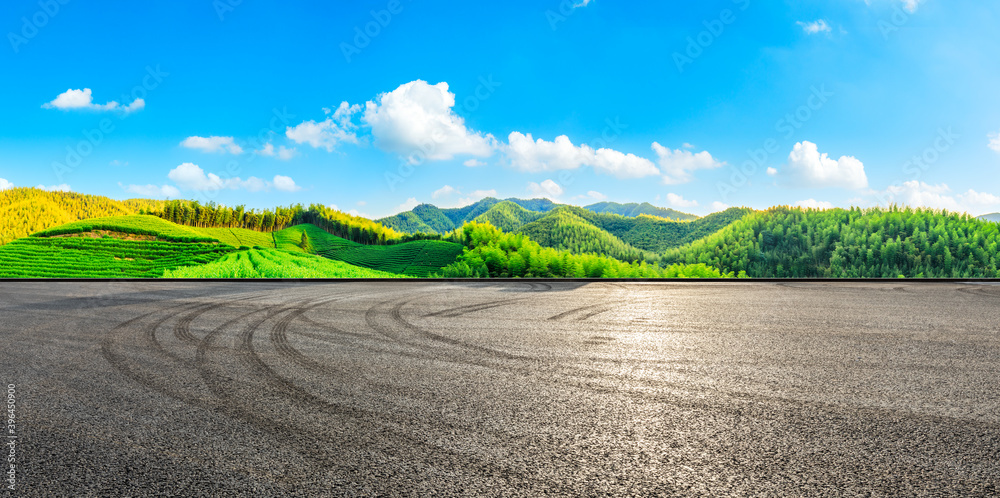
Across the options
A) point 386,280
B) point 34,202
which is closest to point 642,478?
point 386,280

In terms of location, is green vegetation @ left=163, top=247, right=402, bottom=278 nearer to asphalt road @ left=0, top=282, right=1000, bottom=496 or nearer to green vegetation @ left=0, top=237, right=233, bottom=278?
green vegetation @ left=0, top=237, right=233, bottom=278

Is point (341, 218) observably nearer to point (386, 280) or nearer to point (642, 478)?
point (386, 280)

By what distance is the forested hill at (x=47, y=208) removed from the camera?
76.0m

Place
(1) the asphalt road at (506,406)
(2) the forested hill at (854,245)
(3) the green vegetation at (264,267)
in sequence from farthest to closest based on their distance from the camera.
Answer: (2) the forested hill at (854,245) < (3) the green vegetation at (264,267) < (1) the asphalt road at (506,406)

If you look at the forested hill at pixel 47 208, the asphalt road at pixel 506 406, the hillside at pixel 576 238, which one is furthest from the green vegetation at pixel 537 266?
the forested hill at pixel 47 208

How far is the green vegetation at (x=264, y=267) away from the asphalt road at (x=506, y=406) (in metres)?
27.2

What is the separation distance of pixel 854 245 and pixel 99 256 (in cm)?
9569

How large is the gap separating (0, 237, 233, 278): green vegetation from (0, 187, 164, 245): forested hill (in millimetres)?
33761

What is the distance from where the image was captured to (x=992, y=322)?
7746mm

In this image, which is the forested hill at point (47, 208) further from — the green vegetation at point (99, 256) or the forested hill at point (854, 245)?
the forested hill at point (854, 245)

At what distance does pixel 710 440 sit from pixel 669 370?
180cm

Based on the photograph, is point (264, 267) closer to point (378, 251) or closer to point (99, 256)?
point (99, 256)

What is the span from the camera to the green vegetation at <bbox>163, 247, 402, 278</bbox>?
34.3 meters

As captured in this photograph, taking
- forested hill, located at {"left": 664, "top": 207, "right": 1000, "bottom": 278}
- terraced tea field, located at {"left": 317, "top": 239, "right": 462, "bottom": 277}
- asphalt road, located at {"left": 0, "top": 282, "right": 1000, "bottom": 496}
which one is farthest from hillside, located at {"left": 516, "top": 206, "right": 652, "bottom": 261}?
asphalt road, located at {"left": 0, "top": 282, "right": 1000, "bottom": 496}
